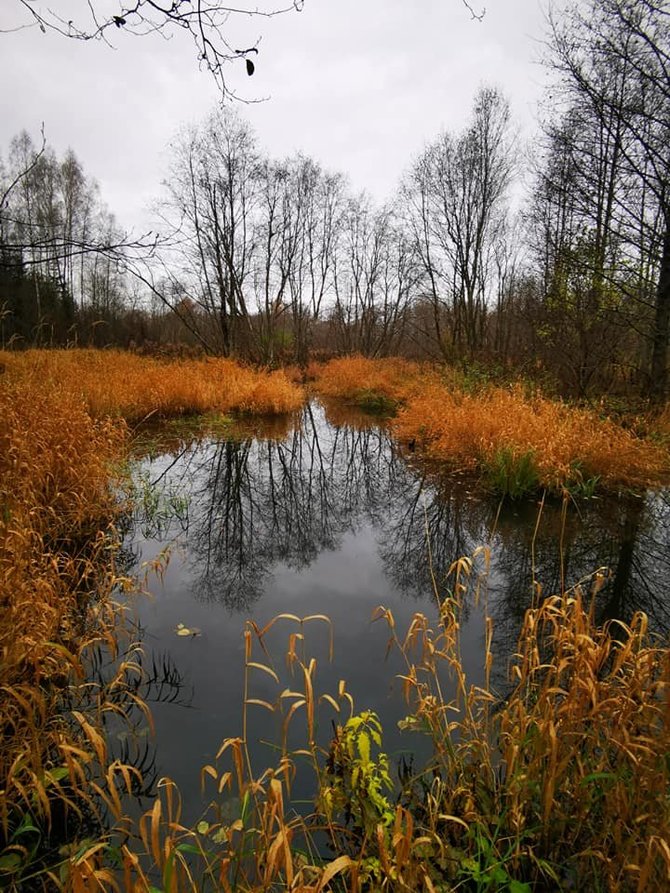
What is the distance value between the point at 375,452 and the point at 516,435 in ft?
10.6

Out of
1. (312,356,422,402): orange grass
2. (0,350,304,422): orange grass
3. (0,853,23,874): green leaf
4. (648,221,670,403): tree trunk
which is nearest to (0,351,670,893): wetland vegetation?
(0,853,23,874): green leaf

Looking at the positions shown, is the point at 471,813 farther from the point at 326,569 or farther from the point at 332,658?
the point at 326,569

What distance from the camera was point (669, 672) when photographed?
1.49 m

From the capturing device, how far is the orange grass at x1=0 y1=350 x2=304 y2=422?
26.4 feet

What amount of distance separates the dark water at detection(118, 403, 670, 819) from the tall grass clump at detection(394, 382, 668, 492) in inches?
19.0

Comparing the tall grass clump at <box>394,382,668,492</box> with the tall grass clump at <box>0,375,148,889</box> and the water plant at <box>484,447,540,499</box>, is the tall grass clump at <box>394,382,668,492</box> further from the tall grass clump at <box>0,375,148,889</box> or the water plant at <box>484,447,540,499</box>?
the tall grass clump at <box>0,375,148,889</box>

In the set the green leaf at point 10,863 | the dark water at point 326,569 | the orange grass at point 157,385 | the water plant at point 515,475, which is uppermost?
the orange grass at point 157,385

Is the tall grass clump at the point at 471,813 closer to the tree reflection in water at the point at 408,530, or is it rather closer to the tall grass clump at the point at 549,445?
the tree reflection in water at the point at 408,530

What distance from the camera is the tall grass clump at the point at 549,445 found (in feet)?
18.4

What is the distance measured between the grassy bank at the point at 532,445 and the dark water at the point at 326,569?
42cm

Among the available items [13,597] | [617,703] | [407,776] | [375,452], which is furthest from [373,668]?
[375,452]

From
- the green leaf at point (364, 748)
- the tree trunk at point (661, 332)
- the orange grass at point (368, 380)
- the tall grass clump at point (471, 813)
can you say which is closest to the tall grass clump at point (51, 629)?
the tall grass clump at point (471, 813)

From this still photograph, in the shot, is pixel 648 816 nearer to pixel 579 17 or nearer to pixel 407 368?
pixel 579 17

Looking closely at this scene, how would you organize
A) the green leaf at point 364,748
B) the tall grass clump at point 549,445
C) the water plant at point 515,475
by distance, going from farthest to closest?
1. the tall grass clump at point 549,445
2. the water plant at point 515,475
3. the green leaf at point 364,748
